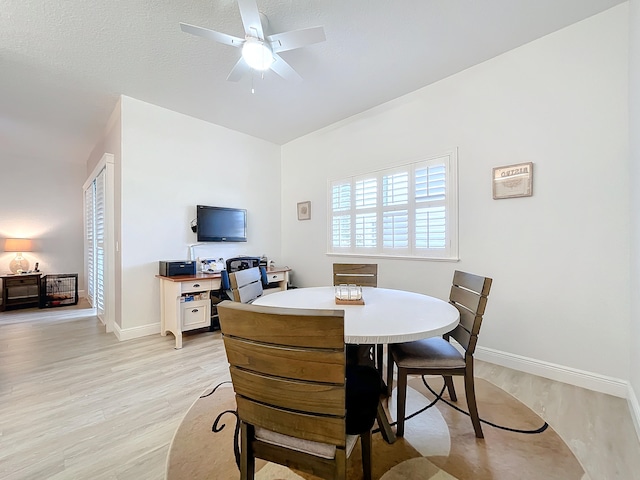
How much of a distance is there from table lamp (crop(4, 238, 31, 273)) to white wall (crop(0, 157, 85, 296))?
9 centimetres

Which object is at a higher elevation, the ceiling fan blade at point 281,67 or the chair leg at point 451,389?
the ceiling fan blade at point 281,67

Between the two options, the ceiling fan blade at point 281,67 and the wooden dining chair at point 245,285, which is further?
the ceiling fan blade at point 281,67

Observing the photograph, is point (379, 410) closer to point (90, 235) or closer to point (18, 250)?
point (90, 235)

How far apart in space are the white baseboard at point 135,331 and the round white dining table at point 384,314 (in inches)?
93.0

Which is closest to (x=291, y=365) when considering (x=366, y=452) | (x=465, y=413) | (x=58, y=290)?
(x=366, y=452)

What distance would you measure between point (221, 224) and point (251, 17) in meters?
2.59

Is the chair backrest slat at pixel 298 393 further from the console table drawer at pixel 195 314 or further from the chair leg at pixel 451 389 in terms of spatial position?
the console table drawer at pixel 195 314

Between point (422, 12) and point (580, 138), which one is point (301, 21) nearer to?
point (422, 12)

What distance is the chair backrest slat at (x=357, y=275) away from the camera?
8.14ft

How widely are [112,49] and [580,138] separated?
392 cm

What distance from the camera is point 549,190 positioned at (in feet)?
7.39

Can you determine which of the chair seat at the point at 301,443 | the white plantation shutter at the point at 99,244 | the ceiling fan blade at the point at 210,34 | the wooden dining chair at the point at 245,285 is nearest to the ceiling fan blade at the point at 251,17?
the ceiling fan blade at the point at 210,34

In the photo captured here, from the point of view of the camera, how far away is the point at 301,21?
2.12 metres

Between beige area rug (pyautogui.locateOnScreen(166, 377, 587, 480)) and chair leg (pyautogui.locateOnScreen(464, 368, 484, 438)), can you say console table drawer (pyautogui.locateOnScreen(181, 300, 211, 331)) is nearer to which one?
beige area rug (pyautogui.locateOnScreen(166, 377, 587, 480))
